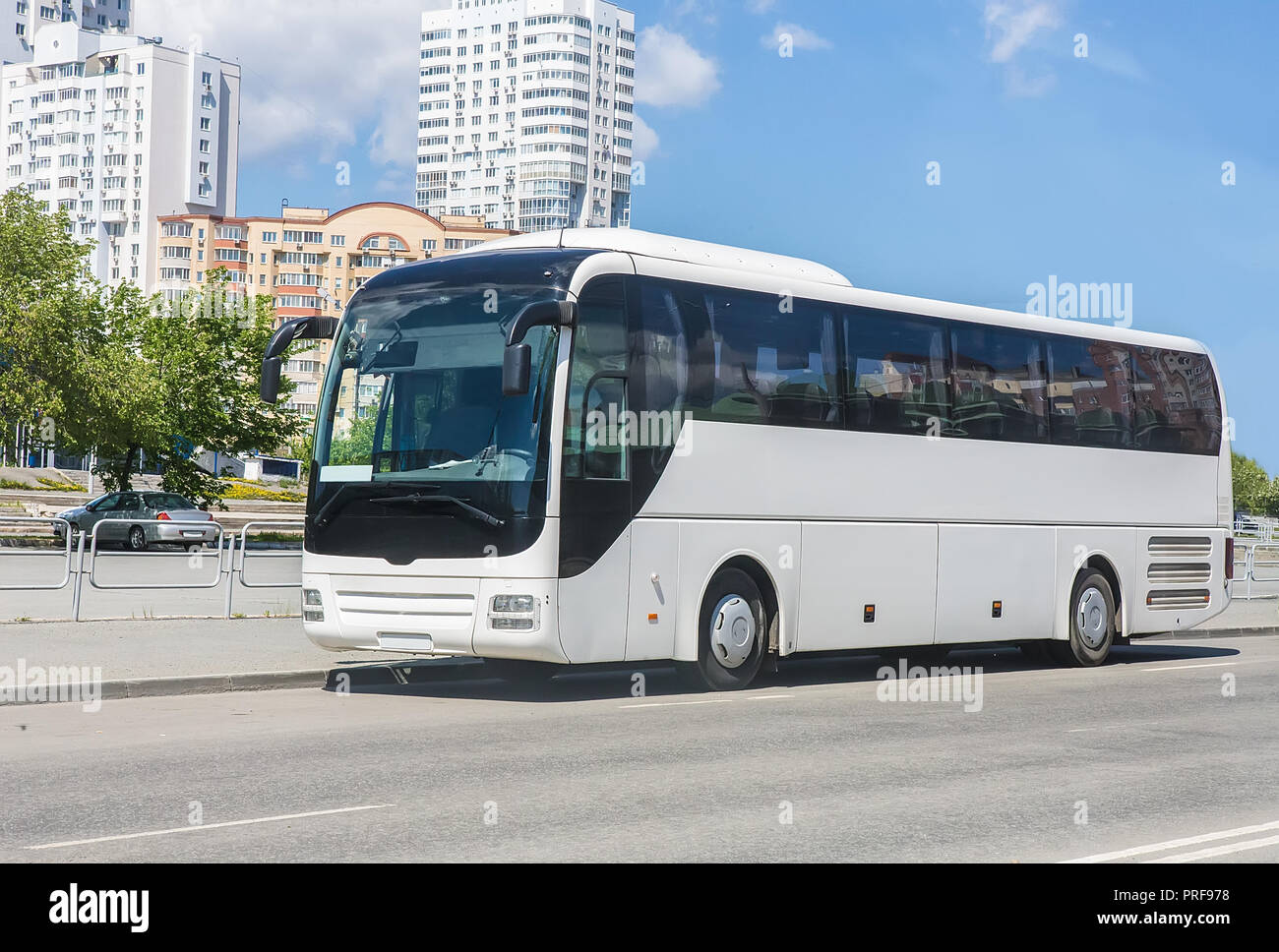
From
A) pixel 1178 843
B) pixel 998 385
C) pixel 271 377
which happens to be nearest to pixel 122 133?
pixel 998 385

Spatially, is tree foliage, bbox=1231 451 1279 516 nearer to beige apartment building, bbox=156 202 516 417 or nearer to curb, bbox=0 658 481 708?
beige apartment building, bbox=156 202 516 417

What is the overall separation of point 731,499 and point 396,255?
15411cm

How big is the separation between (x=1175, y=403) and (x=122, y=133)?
169 metres

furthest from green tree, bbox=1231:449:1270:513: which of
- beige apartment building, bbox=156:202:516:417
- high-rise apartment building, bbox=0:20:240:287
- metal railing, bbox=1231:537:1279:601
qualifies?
metal railing, bbox=1231:537:1279:601

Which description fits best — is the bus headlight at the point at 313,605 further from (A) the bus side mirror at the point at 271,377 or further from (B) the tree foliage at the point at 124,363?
(B) the tree foliage at the point at 124,363

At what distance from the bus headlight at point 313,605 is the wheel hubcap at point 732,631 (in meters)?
3.43

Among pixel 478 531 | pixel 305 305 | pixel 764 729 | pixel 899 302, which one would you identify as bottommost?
pixel 764 729

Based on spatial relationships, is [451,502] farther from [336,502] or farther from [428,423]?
[336,502]

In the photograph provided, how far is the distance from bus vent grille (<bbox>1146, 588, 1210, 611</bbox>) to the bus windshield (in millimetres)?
9760

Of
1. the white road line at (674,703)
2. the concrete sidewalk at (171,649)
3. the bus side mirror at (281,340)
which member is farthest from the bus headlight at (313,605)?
the white road line at (674,703)

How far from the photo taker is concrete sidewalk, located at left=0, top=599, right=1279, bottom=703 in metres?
13.4

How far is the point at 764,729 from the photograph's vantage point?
11.3m
